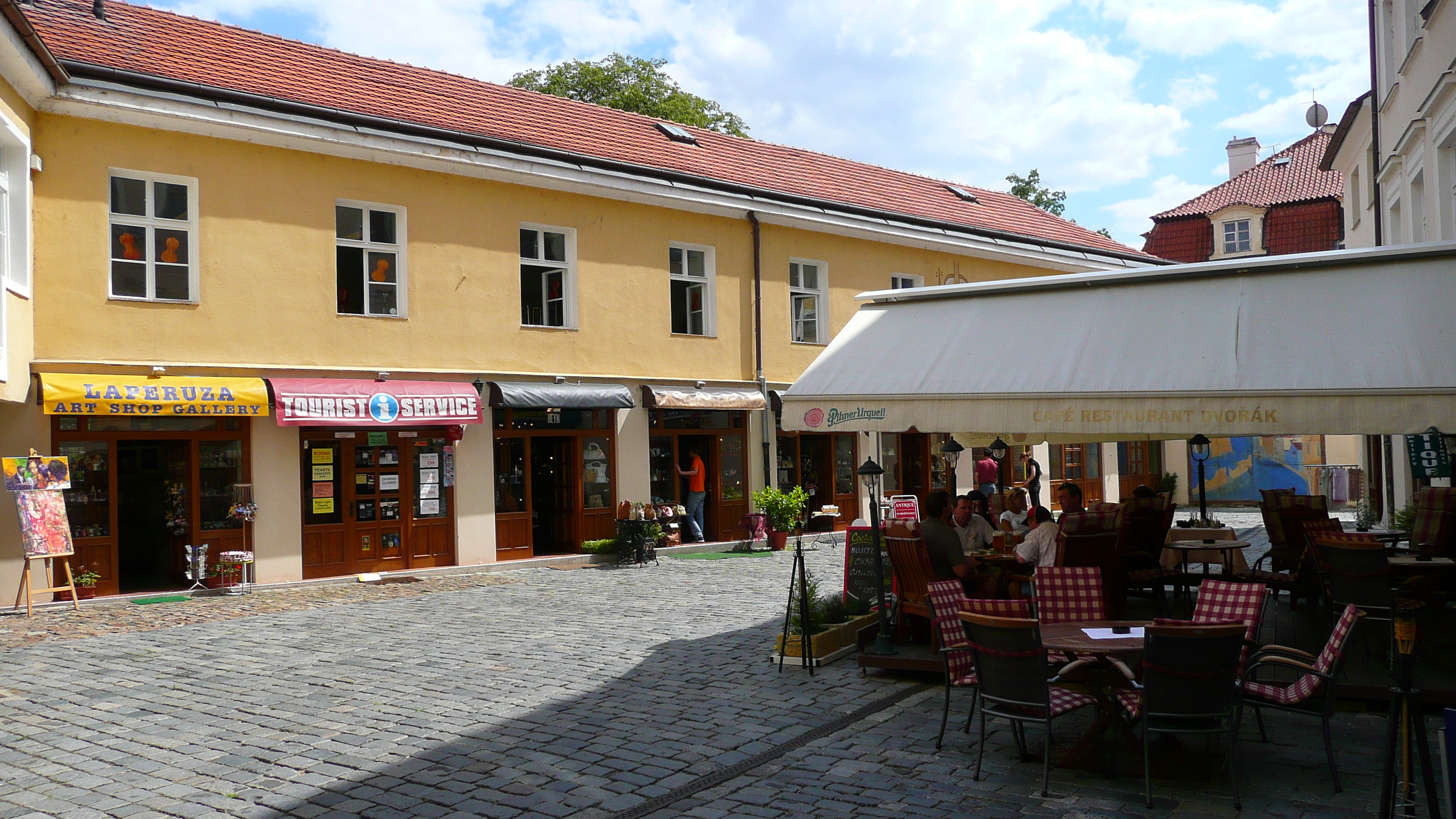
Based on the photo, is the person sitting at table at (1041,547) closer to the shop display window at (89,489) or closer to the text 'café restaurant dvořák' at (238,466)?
the text 'café restaurant dvořák' at (238,466)

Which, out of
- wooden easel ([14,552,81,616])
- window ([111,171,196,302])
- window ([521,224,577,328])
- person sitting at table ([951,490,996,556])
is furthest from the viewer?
window ([521,224,577,328])

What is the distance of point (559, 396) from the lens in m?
17.4

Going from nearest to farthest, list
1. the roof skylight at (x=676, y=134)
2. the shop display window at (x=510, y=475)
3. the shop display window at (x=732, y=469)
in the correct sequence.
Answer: the shop display window at (x=510, y=475), the shop display window at (x=732, y=469), the roof skylight at (x=676, y=134)

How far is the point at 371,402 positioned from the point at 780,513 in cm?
758

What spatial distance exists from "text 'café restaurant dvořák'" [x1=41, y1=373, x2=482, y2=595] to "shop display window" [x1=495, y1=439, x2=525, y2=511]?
962 millimetres

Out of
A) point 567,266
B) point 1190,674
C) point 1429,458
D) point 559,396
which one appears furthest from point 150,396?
point 1429,458

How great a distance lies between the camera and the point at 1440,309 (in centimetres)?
663

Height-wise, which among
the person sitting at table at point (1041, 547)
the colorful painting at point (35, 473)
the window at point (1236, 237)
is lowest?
the person sitting at table at point (1041, 547)

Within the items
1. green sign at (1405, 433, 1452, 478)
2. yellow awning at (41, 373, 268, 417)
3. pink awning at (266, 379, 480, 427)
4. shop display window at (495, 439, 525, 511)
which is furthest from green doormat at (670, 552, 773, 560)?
green sign at (1405, 433, 1452, 478)

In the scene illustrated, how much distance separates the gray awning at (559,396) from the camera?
16812mm

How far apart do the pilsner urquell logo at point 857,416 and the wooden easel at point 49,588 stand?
30.6 feet

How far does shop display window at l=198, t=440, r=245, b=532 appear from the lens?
570 inches

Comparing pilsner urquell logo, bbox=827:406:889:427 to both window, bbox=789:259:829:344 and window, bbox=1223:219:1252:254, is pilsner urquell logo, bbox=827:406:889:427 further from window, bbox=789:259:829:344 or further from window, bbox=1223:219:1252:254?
window, bbox=1223:219:1252:254

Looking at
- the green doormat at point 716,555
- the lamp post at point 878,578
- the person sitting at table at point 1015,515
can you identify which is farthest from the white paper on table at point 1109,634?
the green doormat at point 716,555
